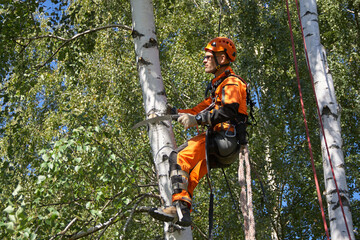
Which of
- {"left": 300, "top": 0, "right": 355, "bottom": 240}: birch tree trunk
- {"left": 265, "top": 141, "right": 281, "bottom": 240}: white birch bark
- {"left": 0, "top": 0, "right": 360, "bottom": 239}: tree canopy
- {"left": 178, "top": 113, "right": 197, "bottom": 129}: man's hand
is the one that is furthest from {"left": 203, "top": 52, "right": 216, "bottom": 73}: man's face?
{"left": 265, "top": 141, "right": 281, "bottom": 240}: white birch bark

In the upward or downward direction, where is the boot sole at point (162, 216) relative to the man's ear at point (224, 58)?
downward

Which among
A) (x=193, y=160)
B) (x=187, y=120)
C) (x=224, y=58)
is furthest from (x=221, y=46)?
(x=193, y=160)

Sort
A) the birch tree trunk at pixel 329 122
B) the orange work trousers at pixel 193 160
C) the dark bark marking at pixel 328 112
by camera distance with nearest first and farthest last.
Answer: the orange work trousers at pixel 193 160 → the birch tree trunk at pixel 329 122 → the dark bark marking at pixel 328 112

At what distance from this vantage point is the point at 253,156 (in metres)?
14.0

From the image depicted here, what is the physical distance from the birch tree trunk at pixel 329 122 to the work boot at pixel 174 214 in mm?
2701

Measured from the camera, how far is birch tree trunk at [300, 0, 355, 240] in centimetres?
618

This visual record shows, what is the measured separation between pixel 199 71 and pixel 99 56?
132 inches

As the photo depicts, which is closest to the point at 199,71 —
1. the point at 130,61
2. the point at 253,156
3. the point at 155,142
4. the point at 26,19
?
the point at 130,61

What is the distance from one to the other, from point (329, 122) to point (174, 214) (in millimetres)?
3106

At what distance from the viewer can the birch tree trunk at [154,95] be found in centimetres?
430

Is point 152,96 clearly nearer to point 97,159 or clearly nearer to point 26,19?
point 97,159

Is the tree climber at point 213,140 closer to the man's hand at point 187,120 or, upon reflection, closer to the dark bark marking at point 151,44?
the man's hand at point 187,120

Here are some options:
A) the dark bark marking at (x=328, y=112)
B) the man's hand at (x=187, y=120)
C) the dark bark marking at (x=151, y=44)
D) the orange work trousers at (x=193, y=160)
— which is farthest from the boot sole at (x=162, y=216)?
the dark bark marking at (x=328, y=112)

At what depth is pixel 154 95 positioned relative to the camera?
4.55 metres
